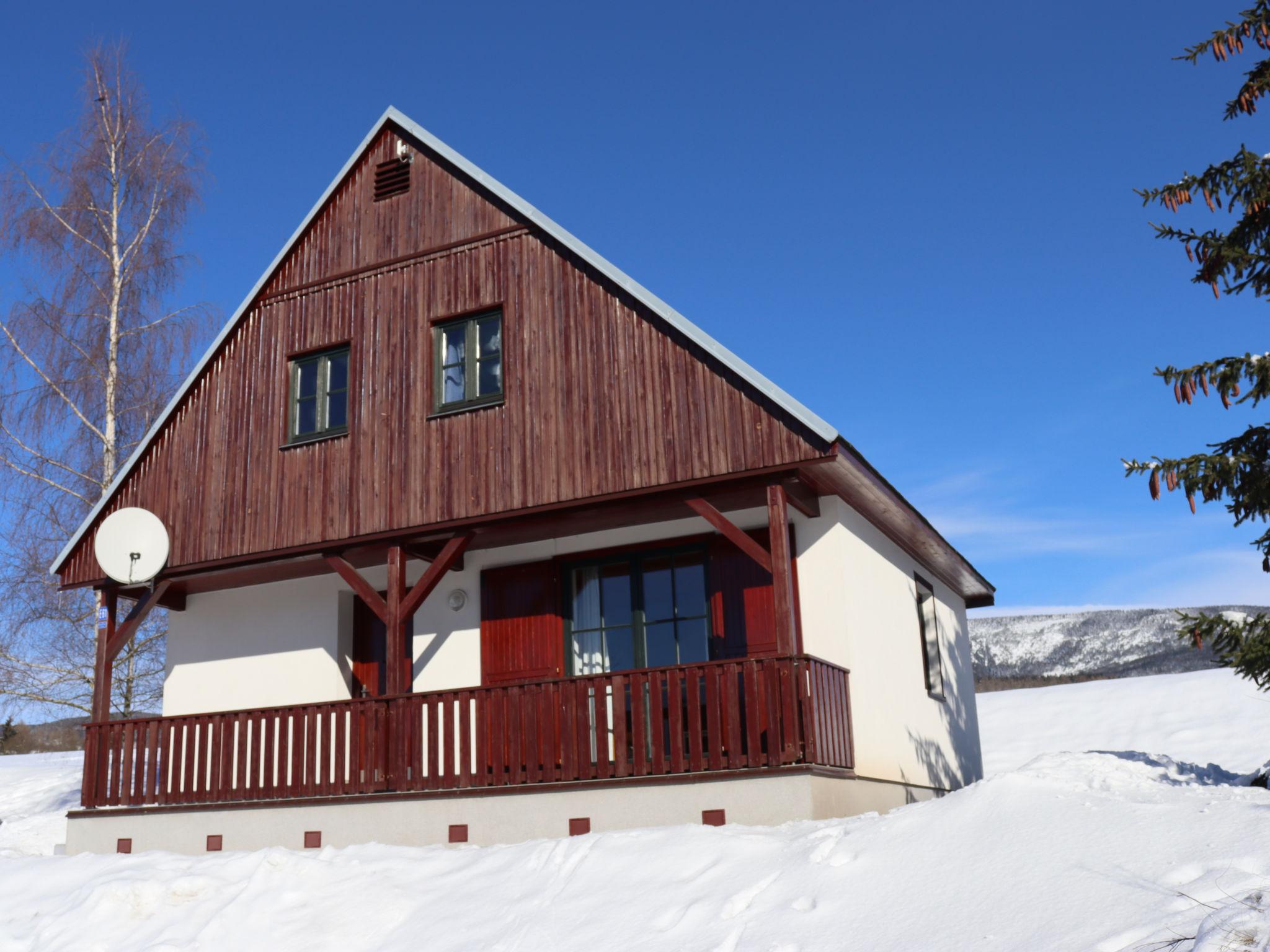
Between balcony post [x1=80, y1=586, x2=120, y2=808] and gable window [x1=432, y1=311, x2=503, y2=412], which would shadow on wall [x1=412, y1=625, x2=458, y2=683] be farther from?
balcony post [x1=80, y1=586, x2=120, y2=808]

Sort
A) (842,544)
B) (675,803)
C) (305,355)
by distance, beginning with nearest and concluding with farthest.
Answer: (675,803)
(842,544)
(305,355)

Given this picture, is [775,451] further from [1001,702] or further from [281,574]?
[1001,702]

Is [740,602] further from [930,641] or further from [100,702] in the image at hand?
[100,702]

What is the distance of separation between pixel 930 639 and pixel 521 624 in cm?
555

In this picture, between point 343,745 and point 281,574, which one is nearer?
point 343,745

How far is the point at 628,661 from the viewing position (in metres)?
12.1

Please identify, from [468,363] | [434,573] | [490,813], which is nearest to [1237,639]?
[490,813]

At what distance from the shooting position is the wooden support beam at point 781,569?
32.8 ft

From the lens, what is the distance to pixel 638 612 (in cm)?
1222

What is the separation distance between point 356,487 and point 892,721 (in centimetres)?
605

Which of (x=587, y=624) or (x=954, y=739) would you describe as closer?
(x=587, y=624)

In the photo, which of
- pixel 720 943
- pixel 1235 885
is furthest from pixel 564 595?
pixel 1235 885

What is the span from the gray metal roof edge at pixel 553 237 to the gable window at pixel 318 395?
1.14 metres

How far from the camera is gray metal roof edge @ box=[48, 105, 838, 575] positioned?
1048 centimetres
